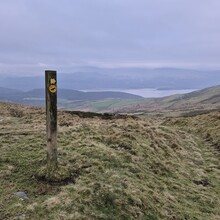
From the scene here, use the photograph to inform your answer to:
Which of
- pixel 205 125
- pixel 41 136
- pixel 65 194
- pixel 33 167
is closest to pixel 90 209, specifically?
pixel 65 194

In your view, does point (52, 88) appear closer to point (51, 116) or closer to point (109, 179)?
point (51, 116)

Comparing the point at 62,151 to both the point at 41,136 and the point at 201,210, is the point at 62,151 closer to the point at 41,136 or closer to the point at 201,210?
the point at 41,136

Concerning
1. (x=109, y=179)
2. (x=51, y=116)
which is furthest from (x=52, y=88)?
(x=109, y=179)

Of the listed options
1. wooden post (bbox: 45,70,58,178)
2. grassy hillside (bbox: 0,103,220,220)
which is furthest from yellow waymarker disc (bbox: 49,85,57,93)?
grassy hillside (bbox: 0,103,220,220)

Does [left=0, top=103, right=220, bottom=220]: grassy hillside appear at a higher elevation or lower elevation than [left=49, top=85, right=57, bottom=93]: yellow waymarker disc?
lower

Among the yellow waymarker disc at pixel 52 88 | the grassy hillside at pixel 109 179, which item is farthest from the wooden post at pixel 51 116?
the grassy hillside at pixel 109 179

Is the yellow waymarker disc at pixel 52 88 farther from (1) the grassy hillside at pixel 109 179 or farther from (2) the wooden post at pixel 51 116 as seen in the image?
(1) the grassy hillside at pixel 109 179

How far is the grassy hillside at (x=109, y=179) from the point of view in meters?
12.0

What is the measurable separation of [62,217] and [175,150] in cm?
1512

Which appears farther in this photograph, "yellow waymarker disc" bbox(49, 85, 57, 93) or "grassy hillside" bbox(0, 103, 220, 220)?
"yellow waymarker disc" bbox(49, 85, 57, 93)

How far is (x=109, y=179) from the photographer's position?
47.6 feet

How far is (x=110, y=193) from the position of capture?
13172mm

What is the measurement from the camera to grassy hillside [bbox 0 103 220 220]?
473 inches

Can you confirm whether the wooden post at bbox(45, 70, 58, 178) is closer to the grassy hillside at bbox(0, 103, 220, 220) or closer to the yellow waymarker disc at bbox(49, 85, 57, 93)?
the yellow waymarker disc at bbox(49, 85, 57, 93)
